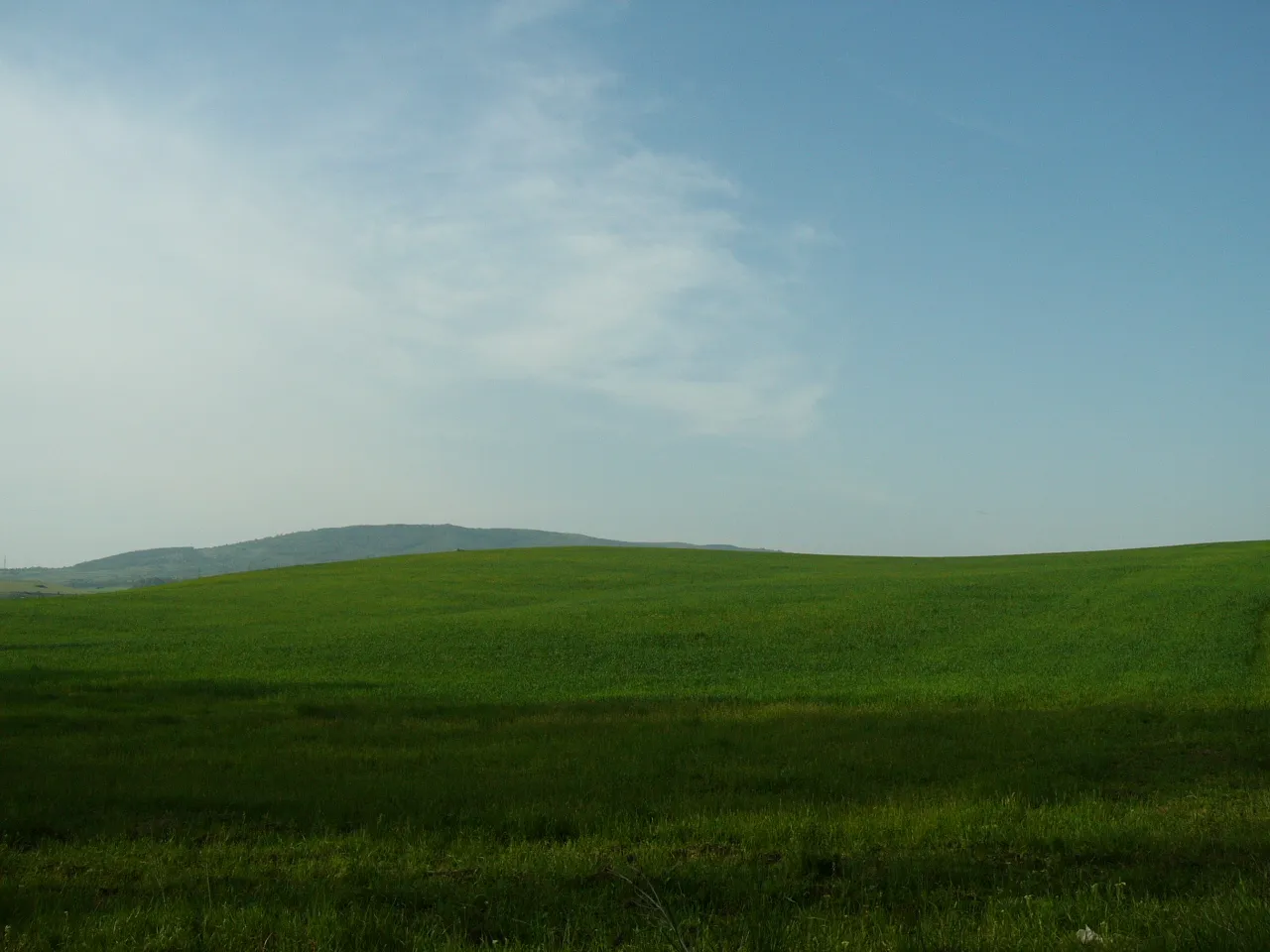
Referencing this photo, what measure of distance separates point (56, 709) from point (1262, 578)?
157 ft

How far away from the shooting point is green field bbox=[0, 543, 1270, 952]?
688 cm

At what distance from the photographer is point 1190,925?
19.9 ft

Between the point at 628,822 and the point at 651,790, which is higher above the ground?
the point at 628,822

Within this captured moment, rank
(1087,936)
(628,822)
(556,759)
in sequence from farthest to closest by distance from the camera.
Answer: (556,759)
(628,822)
(1087,936)

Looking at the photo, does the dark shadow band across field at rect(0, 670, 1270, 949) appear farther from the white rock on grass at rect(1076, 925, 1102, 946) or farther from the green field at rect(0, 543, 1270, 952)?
the white rock on grass at rect(1076, 925, 1102, 946)

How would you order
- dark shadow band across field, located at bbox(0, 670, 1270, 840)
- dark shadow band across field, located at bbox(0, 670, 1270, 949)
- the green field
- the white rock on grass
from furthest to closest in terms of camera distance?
dark shadow band across field, located at bbox(0, 670, 1270, 840) → dark shadow band across field, located at bbox(0, 670, 1270, 949) → the green field → the white rock on grass

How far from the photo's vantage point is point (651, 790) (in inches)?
475

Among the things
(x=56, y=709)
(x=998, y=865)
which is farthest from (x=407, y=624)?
(x=998, y=865)

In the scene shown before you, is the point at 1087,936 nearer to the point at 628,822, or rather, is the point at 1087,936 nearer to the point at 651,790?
the point at 628,822

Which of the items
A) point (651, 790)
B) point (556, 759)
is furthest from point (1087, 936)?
point (556, 759)

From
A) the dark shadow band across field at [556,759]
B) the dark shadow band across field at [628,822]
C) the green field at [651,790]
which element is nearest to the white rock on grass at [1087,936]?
the green field at [651,790]

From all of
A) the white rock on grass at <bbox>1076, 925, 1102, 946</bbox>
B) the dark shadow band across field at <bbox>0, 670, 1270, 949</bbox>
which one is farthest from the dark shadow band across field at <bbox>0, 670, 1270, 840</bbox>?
the white rock on grass at <bbox>1076, 925, 1102, 946</bbox>

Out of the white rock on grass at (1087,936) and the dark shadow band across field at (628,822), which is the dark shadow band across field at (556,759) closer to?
the dark shadow band across field at (628,822)

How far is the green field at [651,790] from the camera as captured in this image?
A: 6875 mm
